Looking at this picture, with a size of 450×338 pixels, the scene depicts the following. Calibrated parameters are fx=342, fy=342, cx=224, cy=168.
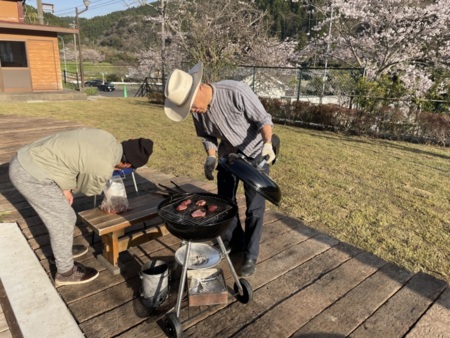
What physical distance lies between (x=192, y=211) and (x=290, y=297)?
1031mm

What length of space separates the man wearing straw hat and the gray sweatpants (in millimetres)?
1037

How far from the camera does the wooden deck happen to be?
2.30 m

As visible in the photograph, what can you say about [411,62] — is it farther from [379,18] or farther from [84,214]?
[84,214]

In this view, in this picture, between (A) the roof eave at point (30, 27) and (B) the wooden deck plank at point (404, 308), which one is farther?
(A) the roof eave at point (30, 27)

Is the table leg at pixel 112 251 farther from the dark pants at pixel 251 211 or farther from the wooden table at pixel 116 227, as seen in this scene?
the dark pants at pixel 251 211

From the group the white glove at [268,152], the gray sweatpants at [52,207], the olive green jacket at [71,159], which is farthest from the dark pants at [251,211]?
the gray sweatpants at [52,207]

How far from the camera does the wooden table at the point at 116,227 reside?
272 centimetres

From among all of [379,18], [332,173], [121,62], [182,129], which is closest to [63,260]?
[332,173]

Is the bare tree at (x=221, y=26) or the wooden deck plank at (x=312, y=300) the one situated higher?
the bare tree at (x=221, y=26)

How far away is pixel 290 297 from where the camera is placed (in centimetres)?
263

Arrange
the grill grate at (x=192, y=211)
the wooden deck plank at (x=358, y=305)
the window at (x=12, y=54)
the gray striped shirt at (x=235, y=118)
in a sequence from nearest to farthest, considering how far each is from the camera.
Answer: the grill grate at (x=192, y=211) < the wooden deck plank at (x=358, y=305) < the gray striped shirt at (x=235, y=118) < the window at (x=12, y=54)

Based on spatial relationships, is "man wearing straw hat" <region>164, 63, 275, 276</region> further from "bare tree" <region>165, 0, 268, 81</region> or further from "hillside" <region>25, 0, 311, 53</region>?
"hillside" <region>25, 0, 311, 53</region>

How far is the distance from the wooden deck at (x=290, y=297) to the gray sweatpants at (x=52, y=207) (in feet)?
0.97

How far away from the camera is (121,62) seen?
54094 millimetres
